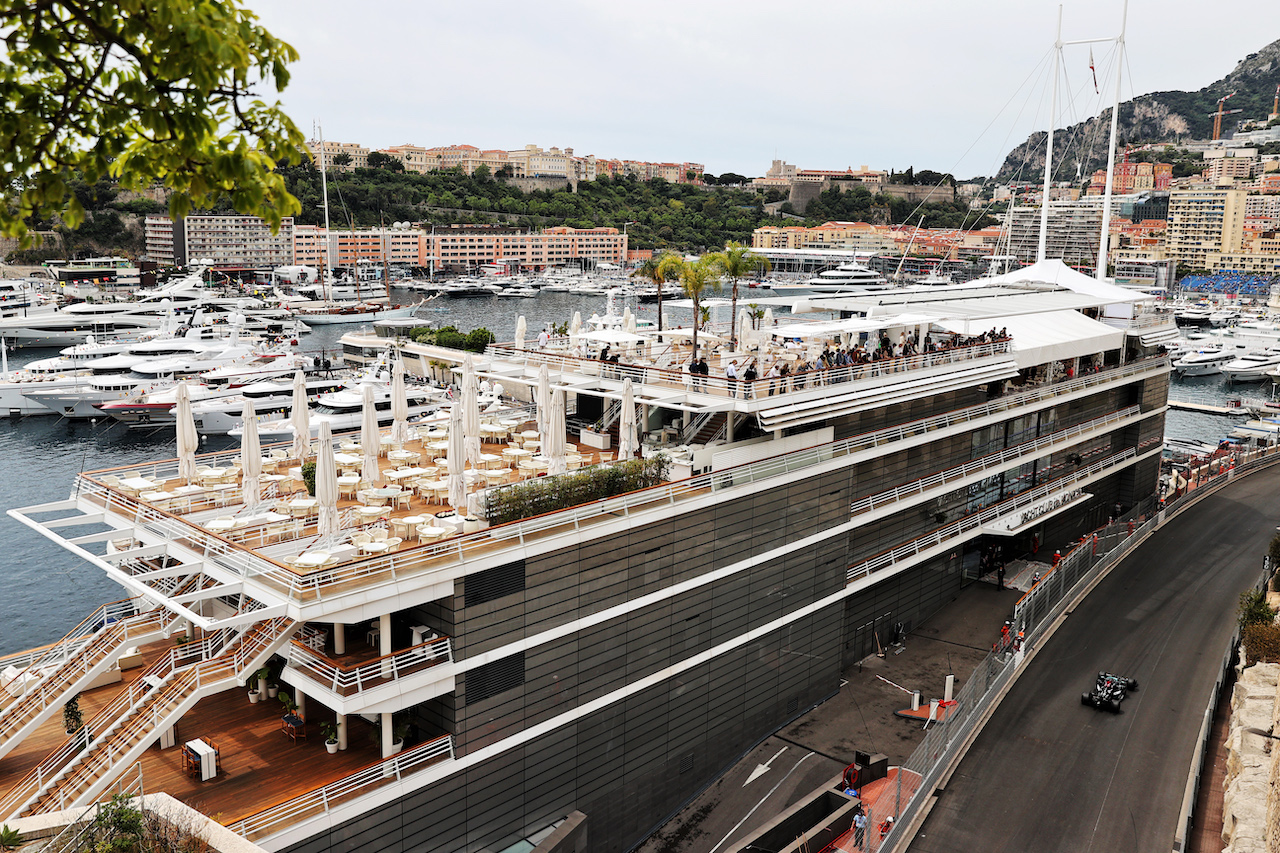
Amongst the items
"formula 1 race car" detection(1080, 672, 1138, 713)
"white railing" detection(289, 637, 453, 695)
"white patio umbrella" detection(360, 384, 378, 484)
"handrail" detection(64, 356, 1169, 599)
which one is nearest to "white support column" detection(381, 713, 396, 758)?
"white railing" detection(289, 637, 453, 695)

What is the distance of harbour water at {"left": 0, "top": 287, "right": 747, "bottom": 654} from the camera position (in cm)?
3431

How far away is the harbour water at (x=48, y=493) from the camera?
34.3m

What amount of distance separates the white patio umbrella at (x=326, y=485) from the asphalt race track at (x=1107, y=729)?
45.3 feet

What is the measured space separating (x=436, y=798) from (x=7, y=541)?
34.8 meters

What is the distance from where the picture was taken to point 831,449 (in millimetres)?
23641

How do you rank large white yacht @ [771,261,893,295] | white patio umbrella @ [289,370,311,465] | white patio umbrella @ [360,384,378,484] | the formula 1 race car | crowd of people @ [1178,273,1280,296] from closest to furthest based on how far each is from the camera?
white patio umbrella @ [360,384,378,484]
white patio umbrella @ [289,370,311,465]
the formula 1 race car
large white yacht @ [771,261,893,295]
crowd of people @ [1178,273,1280,296]

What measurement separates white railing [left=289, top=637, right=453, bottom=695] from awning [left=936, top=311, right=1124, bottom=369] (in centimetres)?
1892

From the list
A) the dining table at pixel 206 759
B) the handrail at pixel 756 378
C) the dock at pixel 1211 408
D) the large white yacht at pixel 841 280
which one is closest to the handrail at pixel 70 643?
the dining table at pixel 206 759

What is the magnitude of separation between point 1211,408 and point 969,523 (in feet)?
193

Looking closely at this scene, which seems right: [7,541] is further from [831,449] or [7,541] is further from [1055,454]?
[1055,454]

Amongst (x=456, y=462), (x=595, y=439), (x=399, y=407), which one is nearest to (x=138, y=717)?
(x=456, y=462)

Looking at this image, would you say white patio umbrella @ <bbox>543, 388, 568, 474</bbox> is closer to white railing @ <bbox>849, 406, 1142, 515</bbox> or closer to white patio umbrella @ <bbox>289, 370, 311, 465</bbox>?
white patio umbrella @ <bbox>289, 370, 311, 465</bbox>

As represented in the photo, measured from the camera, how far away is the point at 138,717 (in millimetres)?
15430

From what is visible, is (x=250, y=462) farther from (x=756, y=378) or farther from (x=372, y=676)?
(x=756, y=378)
